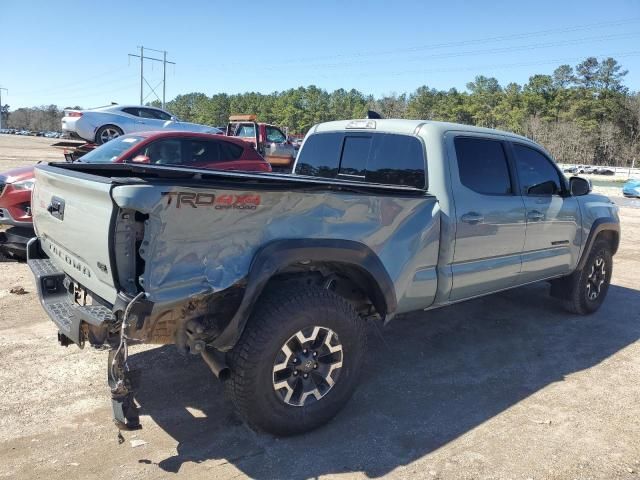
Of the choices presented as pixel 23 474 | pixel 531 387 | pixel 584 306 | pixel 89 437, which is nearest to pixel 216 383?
pixel 89 437

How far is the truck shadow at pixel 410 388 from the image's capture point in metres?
3.08

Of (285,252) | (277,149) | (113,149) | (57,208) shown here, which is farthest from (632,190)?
(57,208)

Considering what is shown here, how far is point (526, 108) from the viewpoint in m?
82.1

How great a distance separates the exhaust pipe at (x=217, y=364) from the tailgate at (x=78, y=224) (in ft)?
2.15

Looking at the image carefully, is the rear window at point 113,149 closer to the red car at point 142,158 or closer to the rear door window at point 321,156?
the red car at point 142,158

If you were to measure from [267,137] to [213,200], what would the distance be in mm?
16989

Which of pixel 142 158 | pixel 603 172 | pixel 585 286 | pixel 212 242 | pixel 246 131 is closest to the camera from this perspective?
pixel 212 242

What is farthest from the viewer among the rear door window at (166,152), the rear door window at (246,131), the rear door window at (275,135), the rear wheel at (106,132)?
the rear door window at (275,135)

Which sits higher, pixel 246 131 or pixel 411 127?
pixel 246 131

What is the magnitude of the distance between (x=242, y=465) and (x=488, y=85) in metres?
108

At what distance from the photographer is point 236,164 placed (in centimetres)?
926

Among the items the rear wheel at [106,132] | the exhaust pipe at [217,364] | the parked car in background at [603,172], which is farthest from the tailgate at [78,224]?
the parked car in background at [603,172]

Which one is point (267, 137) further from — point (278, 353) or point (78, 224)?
point (278, 353)

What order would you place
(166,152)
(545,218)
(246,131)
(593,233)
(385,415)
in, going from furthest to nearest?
1. (246,131)
2. (166,152)
3. (593,233)
4. (545,218)
5. (385,415)
